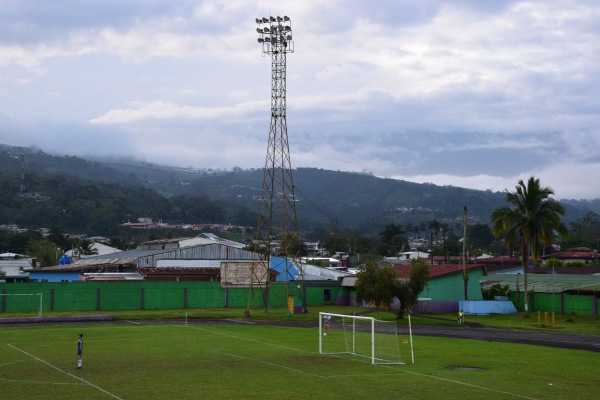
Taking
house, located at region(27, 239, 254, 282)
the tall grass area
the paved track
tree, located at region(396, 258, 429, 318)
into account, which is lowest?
the paved track

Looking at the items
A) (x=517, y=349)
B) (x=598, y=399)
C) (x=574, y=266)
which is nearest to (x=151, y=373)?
(x=598, y=399)

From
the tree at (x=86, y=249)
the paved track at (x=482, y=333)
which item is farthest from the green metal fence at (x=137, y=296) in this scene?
the tree at (x=86, y=249)

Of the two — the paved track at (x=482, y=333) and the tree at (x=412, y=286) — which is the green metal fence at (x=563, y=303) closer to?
the paved track at (x=482, y=333)

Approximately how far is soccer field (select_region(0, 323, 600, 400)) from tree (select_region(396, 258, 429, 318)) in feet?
60.9

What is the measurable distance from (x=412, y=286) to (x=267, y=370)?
123 feet

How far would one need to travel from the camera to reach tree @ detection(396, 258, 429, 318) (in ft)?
229

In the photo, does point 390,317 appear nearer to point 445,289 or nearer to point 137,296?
point 445,289

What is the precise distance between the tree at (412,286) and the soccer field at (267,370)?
1856 cm

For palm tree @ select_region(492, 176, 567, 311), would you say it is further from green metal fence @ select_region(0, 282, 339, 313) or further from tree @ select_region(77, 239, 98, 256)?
tree @ select_region(77, 239, 98, 256)

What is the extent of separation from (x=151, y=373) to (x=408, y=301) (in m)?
40.2

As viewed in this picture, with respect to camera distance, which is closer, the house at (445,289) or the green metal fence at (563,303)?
the green metal fence at (563,303)

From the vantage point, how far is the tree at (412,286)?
69.8m

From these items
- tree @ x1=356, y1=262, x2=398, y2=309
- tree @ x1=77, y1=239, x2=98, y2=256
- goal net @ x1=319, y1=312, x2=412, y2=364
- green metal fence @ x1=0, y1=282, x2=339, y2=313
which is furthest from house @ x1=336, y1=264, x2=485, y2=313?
tree @ x1=77, y1=239, x2=98, y2=256

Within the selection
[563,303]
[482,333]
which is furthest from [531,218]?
[482,333]
